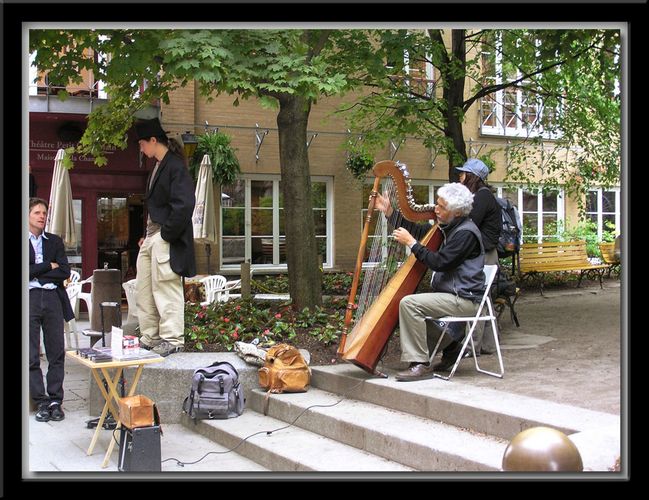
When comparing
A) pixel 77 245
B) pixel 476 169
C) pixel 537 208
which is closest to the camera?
pixel 476 169

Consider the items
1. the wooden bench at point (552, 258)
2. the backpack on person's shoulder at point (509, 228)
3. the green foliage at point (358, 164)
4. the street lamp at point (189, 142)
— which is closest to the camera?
the backpack on person's shoulder at point (509, 228)

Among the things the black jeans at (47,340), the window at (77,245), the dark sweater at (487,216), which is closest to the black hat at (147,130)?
the black jeans at (47,340)

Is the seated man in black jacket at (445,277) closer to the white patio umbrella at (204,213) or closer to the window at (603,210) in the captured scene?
the white patio umbrella at (204,213)

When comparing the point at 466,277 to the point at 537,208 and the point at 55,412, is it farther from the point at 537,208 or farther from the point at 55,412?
the point at 537,208

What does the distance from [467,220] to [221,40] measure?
8.35ft

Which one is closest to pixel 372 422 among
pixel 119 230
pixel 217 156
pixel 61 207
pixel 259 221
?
pixel 61 207

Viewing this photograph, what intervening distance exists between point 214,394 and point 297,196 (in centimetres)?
277

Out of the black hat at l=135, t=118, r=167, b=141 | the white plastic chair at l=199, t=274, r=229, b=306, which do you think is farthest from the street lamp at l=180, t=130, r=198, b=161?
the black hat at l=135, t=118, r=167, b=141

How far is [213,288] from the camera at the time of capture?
445 inches

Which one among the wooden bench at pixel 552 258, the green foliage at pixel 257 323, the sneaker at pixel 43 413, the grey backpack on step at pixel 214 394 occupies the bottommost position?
the sneaker at pixel 43 413

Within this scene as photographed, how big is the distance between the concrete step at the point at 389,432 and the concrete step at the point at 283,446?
0.06 metres

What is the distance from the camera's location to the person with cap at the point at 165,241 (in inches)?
253

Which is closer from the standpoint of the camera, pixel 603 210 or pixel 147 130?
pixel 147 130
